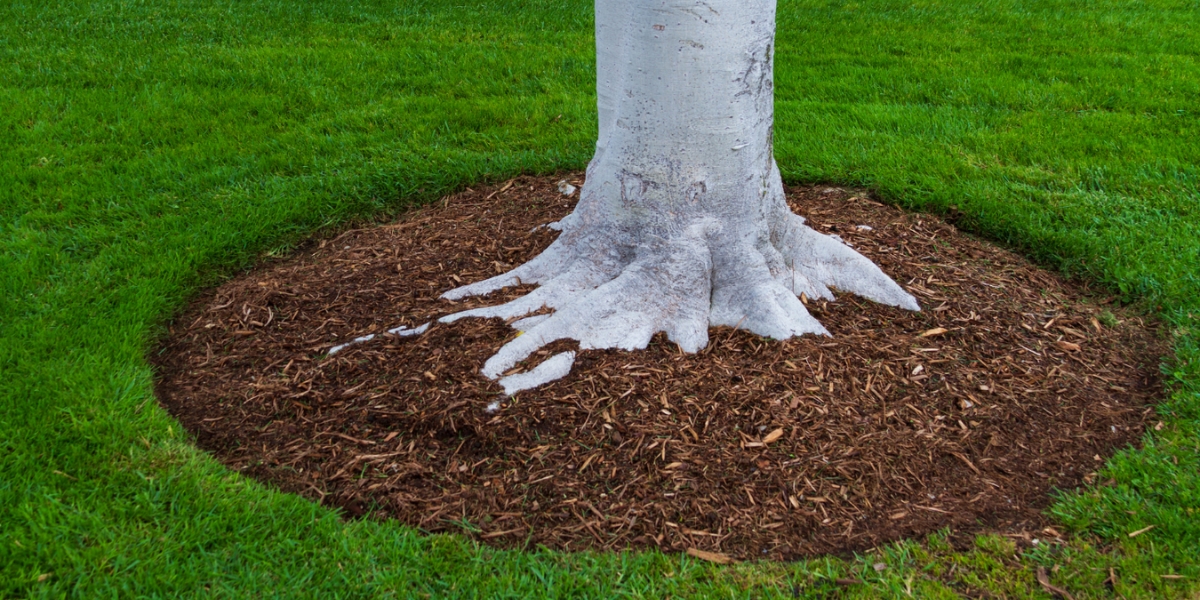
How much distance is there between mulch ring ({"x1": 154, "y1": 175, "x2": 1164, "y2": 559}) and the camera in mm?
3178

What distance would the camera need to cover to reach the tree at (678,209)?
11.9ft

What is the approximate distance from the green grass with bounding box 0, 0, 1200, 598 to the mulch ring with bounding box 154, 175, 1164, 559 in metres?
0.14

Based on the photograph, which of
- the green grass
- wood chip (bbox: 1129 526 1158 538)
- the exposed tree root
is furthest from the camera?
the exposed tree root

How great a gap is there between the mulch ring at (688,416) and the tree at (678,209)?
10 cm

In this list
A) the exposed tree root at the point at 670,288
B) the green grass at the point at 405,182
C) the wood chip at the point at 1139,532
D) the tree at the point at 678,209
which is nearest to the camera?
the green grass at the point at 405,182

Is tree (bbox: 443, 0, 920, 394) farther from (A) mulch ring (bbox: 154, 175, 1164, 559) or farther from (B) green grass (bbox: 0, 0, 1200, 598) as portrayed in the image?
(B) green grass (bbox: 0, 0, 1200, 598)

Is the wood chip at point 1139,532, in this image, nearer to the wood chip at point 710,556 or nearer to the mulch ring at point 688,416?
the mulch ring at point 688,416

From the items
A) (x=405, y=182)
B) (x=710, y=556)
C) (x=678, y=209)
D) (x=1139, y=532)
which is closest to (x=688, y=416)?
(x=710, y=556)

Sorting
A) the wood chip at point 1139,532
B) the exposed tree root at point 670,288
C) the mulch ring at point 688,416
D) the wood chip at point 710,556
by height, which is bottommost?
the wood chip at point 710,556

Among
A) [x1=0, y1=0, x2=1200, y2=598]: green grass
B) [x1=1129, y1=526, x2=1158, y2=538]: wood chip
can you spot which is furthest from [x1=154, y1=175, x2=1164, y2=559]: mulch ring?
[x1=1129, y1=526, x2=1158, y2=538]: wood chip

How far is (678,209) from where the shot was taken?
388cm

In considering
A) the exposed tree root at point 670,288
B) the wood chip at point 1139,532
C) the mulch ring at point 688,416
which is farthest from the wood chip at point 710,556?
the wood chip at point 1139,532

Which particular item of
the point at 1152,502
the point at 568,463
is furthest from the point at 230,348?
the point at 1152,502

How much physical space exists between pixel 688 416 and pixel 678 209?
908 millimetres
